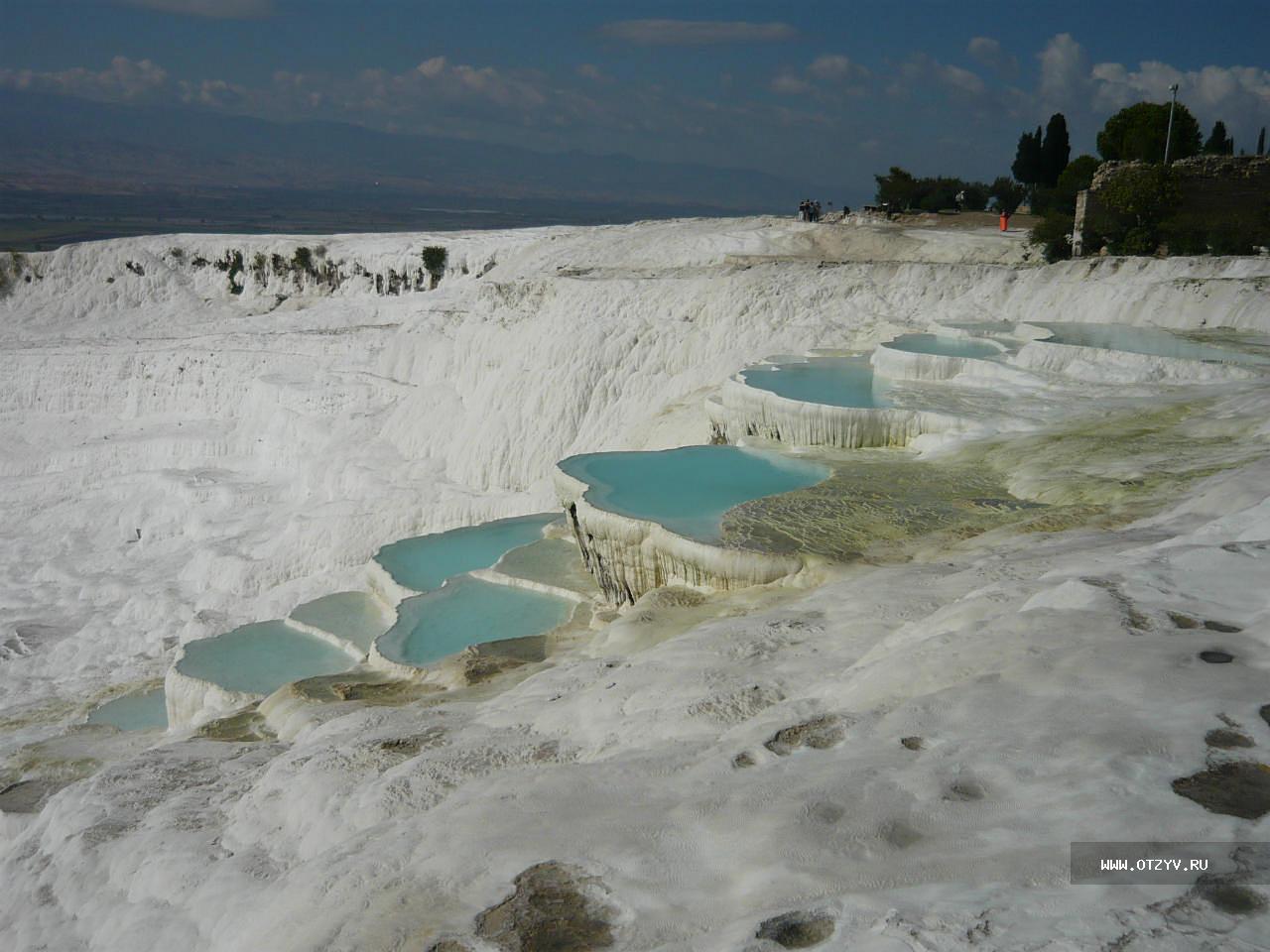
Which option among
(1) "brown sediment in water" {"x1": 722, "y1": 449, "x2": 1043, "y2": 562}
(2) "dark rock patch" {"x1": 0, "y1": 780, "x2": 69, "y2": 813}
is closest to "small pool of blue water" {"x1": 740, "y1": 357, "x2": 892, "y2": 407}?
(1) "brown sediment in water" {"x1": 722, "y1": 449, "x2": 1043, "y2": 562}

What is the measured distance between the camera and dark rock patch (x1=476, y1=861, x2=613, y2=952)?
8.63ft

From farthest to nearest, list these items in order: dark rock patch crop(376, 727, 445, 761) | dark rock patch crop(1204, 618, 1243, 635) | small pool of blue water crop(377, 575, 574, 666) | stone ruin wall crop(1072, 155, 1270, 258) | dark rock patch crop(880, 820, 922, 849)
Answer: stone ruin wall crop(1072, 155, 1270, 258)
small pool of blue water crop(377, 575, 574, 666)
dark rock patch crop(376, 727, 445, 761)
dark rock patch crop(1204, 618, 1243, 635)
dark rock patch crop(880, 820, 922, 849)

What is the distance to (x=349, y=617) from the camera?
924cm

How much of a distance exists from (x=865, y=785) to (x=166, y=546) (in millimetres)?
14082

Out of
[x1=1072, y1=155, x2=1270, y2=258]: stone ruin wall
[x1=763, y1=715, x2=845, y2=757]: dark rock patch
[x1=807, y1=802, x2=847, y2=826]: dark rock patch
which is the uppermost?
[x1=1072, y1=155, x2=1270, y2=258]: stone ruin wall

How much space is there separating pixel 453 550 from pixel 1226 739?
833 centimetres

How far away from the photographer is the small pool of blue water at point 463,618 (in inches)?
286

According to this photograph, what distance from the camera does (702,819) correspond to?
3.04m

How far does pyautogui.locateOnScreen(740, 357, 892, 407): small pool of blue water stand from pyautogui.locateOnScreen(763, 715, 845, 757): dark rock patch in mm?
5798

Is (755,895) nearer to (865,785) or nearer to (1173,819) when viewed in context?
(865,785)

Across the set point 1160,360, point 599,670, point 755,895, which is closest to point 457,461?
point 1160,360

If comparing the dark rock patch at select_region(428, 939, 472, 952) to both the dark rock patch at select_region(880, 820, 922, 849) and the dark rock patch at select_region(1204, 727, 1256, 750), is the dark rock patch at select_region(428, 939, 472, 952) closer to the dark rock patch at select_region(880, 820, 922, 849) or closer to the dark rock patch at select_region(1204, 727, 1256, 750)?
the dark rock patch at select_region(880, 820, 922, 849)

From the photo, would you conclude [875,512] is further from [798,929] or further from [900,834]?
[798,929]

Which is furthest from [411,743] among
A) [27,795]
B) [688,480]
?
[688,480]
